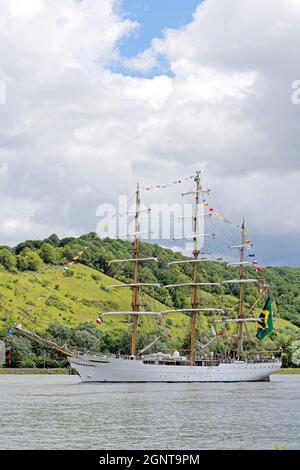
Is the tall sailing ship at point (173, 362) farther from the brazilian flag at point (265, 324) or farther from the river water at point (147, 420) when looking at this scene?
the river water at point (147, 420)

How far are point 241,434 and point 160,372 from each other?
63.9 metres

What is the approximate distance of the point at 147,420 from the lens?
5797 cm

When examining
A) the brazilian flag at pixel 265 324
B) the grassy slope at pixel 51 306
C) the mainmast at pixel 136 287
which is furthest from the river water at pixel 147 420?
the grassy slope at pixel 51 306

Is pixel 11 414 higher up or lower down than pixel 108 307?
lower down

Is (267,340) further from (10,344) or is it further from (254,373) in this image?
(10,344)

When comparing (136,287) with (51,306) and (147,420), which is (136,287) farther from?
(51,306)

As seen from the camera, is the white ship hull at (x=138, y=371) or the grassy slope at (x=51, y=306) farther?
the grassy slope at (x=51, y=306)

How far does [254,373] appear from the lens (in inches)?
5089

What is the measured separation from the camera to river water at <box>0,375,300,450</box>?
153 ft

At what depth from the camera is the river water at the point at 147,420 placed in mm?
46750

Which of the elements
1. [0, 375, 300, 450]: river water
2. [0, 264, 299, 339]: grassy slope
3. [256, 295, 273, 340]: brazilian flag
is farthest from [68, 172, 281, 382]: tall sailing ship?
[0, 264, 299, 339]: grassy slope
